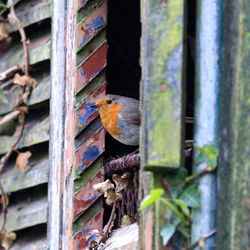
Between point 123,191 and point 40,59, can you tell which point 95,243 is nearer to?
point 123,191

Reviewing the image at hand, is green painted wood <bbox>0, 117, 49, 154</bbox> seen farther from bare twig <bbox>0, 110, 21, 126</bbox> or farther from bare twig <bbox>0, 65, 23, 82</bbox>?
bare twig <bbox>0, 65, 23, 82</bbox>

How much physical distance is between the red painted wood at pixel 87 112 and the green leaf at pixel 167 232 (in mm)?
1407

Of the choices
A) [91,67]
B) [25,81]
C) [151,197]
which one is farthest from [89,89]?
[151,197]

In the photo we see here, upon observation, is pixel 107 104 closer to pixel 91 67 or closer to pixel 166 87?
→ pixel 91 67

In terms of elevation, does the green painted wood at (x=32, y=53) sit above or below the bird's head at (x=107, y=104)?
above

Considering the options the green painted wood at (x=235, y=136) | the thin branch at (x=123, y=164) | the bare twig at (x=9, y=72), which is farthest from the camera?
the bare twig at (x=9, y=72)

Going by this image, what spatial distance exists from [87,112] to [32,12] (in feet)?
2.04

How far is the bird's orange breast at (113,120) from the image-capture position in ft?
13.2

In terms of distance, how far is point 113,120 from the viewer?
4270 millimetres

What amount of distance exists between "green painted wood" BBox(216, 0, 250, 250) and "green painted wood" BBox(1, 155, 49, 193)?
1669 mm

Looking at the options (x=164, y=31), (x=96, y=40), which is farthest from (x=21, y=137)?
(x=164, y=31)

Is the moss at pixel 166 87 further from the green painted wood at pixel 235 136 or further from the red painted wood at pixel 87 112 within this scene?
the red painted wood at pixel 87 112

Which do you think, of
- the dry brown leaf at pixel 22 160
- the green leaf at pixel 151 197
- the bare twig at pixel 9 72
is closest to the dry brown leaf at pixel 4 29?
the bare twig at pixel 9 72

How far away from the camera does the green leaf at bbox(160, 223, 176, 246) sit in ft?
6.27
